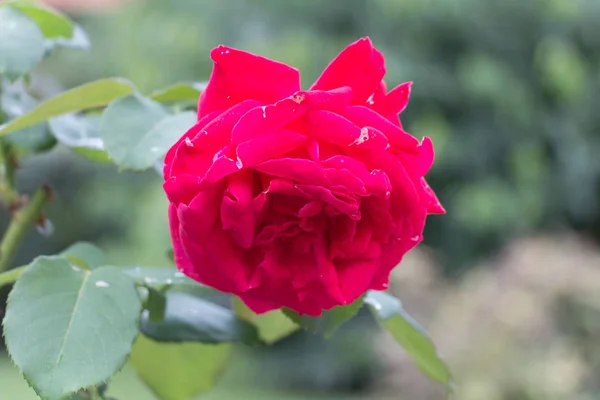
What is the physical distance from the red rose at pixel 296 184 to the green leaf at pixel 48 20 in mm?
218

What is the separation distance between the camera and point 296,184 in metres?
0.39

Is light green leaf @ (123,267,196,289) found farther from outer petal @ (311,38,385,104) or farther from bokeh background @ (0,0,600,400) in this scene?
bokeh background @ (0,0,600,400)

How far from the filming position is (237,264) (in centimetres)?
41

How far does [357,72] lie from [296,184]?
7cm

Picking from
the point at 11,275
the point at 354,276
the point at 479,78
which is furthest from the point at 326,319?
the point at 479,78

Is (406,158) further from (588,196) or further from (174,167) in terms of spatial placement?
(588,196)

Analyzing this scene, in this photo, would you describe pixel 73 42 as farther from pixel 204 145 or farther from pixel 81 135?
pixel 204 145

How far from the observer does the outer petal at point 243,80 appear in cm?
42

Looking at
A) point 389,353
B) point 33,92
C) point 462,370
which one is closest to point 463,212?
point 389,353

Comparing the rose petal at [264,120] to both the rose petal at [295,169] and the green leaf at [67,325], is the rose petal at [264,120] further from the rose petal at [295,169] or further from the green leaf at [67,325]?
the green leaf at [67,325]

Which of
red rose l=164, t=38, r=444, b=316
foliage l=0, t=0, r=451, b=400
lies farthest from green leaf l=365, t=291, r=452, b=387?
red rose l=164, t=38, r=444, b=316

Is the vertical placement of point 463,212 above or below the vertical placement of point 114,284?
below

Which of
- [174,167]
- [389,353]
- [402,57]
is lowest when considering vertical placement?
[389,353]

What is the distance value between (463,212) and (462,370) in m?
1.28
